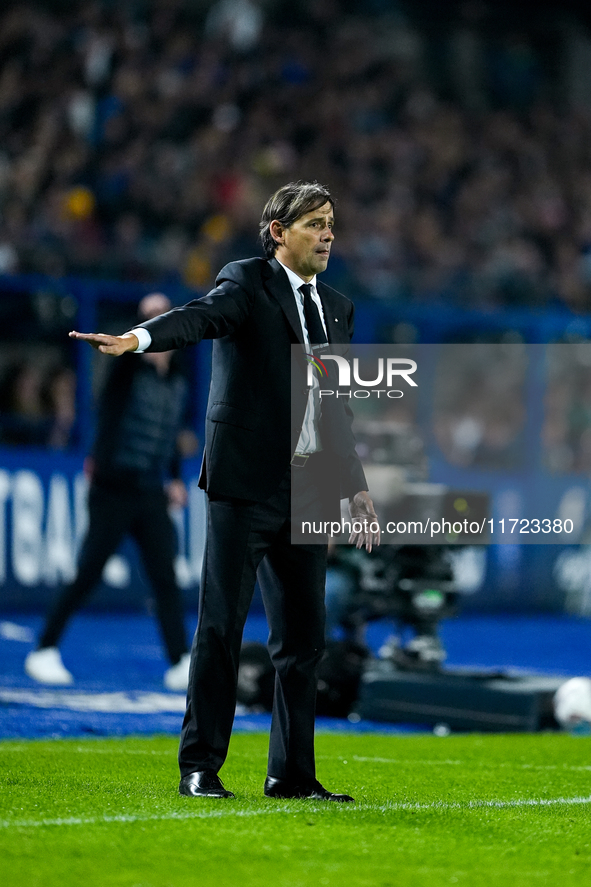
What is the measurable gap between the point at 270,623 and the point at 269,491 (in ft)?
1.61

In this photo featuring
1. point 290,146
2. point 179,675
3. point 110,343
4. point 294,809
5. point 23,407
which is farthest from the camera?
point 290,146

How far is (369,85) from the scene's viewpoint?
19.0 m

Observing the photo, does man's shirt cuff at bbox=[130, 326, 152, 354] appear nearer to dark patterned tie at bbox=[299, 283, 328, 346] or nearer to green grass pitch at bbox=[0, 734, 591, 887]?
dark patterned tie at bbox=[299, 283, 328, 346]

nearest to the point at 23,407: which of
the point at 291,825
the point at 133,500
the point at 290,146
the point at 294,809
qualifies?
the point at 133,500

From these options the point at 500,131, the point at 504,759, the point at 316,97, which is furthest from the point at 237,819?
the point at 500,131

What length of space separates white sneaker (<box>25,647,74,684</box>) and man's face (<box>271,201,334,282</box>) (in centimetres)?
487

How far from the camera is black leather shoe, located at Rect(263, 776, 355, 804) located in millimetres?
4668

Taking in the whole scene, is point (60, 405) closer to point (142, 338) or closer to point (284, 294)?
point (284, 294)

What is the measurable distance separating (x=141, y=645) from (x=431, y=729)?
356 centimetres

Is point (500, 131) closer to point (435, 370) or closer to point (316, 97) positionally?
point (316, 97)

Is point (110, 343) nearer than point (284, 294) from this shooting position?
Yes

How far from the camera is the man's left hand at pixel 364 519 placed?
474cm

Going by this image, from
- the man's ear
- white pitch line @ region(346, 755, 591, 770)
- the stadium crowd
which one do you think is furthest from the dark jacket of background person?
the stadium crowd

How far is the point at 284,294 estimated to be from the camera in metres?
4.62
